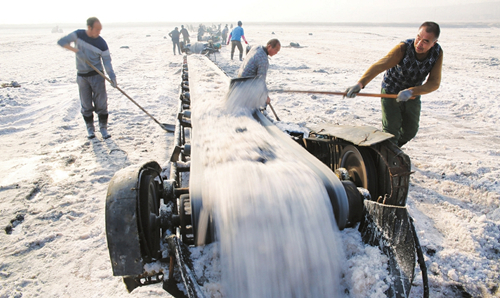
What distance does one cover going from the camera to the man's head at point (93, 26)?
4582mm

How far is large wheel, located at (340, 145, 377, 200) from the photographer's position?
2.72 meters

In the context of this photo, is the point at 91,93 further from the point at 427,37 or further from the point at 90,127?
→ the point at 427,37

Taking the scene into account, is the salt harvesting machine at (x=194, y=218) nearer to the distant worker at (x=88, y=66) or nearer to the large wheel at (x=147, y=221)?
the large wheel at (x=147, y=221)

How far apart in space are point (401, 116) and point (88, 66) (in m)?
4.95

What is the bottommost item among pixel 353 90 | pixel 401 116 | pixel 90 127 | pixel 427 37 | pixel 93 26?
pixel 90 127

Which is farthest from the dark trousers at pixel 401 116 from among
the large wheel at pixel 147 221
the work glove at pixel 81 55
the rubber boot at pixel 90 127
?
the rubber boot at pixel 90 127

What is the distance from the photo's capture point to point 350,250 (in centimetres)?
197

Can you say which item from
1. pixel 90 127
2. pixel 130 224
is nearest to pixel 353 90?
pixel 130 224

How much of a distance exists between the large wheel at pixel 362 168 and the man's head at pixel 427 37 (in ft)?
4.27

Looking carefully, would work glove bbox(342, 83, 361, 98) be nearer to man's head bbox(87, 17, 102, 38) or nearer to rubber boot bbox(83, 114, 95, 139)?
man's head bbox(87, 17, 102, 38)

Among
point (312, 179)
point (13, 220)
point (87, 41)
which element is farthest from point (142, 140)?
point (312, 179)

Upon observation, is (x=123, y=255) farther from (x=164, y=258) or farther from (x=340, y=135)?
(x=340, y=135)

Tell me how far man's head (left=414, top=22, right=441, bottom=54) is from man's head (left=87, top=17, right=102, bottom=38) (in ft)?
15.5

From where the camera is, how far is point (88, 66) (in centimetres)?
476
